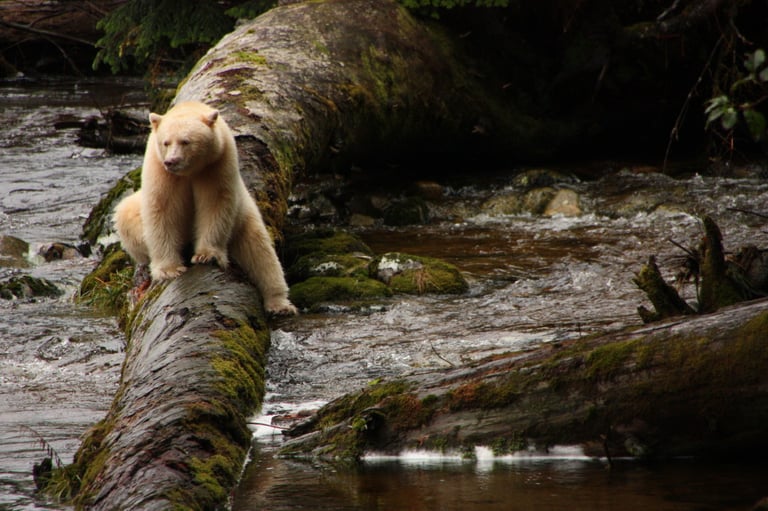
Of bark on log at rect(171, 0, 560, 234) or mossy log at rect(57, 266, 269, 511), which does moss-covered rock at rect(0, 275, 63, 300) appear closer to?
bark on log at rect(171, 0, 560, 234)

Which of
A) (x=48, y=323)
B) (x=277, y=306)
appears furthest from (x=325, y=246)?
(x=48, y=323)

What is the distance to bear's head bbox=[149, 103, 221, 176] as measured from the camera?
6340 millimetres

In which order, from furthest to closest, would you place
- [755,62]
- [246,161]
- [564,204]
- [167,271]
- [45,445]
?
[564,204] < [246,161] < [167,271] < [45,445] < [755,62]

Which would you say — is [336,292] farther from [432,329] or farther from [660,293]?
[660,293]

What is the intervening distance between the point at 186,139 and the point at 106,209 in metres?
5.03

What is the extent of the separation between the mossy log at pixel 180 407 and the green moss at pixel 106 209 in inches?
166

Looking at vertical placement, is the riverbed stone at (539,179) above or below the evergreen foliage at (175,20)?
below

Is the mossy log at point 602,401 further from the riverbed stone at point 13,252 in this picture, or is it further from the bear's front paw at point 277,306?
the riverbed stone at point 13,252

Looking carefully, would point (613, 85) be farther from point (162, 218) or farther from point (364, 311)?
point (162, 218)

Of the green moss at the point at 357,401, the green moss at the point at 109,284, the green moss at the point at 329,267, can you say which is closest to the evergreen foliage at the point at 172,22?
the green moss at the point at 109,284

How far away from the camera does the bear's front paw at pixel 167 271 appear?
6.86m

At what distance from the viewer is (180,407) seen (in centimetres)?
453

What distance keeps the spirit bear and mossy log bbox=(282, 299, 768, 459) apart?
2.41 m

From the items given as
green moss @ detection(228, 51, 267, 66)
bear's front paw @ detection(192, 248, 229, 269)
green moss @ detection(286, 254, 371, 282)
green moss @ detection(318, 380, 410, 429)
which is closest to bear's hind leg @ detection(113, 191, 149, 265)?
bear's front paw @ detection(192, 248, 229, 269)
